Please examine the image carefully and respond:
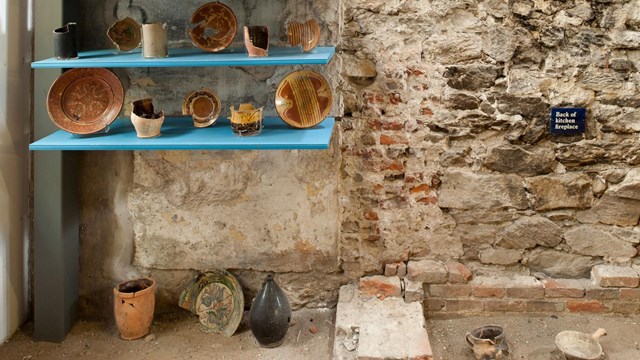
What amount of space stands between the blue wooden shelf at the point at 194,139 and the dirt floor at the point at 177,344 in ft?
3.23

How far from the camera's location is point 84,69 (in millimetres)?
2895

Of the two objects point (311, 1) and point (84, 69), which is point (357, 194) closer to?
point (311, 1)

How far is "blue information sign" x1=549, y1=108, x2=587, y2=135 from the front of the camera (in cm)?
307

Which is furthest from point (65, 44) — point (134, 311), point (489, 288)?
point (489, 288)

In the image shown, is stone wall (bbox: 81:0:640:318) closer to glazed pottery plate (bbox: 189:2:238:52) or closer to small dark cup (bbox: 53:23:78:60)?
glazed pottery plate (bbox: 189:2:238:52)

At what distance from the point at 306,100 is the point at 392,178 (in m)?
0.61

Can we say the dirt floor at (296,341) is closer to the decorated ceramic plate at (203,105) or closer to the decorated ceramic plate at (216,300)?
the decorated ceramic plate at (216,300)

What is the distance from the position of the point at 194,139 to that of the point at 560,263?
192 centimetres

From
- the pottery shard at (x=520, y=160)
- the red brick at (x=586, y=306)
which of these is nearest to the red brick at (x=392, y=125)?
the pottery shard at (x=520, y=160)

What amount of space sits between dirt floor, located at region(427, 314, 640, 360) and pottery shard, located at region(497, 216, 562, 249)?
361 millimetres

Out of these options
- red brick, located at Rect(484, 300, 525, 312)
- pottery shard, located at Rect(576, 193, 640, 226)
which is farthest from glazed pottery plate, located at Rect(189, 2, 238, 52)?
pottery shard, located at Rect(576, 193, 640, 226)

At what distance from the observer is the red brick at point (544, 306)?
10.4ft

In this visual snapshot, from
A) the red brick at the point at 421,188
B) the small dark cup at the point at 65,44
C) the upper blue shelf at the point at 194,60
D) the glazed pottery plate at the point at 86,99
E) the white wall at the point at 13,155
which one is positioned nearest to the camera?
the upper blue shelf at the point at 194,60

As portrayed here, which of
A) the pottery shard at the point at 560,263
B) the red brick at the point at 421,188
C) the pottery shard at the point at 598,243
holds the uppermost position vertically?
the red brick at the point at 421,188
